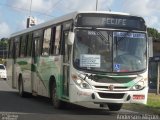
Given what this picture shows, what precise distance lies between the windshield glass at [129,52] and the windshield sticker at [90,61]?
0.55 meters

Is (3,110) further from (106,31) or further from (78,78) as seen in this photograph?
(106,31)

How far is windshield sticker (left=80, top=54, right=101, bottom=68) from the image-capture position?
1566 centimetres

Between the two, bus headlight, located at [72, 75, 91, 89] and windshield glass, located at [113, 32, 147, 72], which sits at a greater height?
windshield glass, located at [113, 32, 147, 72]

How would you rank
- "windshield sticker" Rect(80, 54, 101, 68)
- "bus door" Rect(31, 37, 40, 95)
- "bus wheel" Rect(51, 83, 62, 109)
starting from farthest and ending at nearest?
"bus door" Rect(31, 37, 40, 95)
"bus wheel" Rect(51, 83, 62, 109)
"windshield sticker" Rect(80, 54, 101, 68)

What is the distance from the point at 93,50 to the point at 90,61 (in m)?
0.43

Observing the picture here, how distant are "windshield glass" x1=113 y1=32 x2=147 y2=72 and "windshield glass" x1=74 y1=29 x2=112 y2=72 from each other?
0.23m

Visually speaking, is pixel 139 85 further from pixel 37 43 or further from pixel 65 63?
pixel 37 43

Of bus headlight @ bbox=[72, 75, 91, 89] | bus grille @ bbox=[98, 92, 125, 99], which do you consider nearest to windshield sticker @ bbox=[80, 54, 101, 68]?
bus headlight @ bbox=[72, 75, 91, 89]

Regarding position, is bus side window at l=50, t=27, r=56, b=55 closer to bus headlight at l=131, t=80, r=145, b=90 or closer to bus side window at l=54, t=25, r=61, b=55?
bus side window at l=54, t=25, r=61, b=55

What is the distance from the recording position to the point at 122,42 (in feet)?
52.7

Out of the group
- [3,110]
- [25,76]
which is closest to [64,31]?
[3,110]

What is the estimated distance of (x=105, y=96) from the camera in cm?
1573

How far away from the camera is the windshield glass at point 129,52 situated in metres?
15.9

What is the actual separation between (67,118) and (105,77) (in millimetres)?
1865
